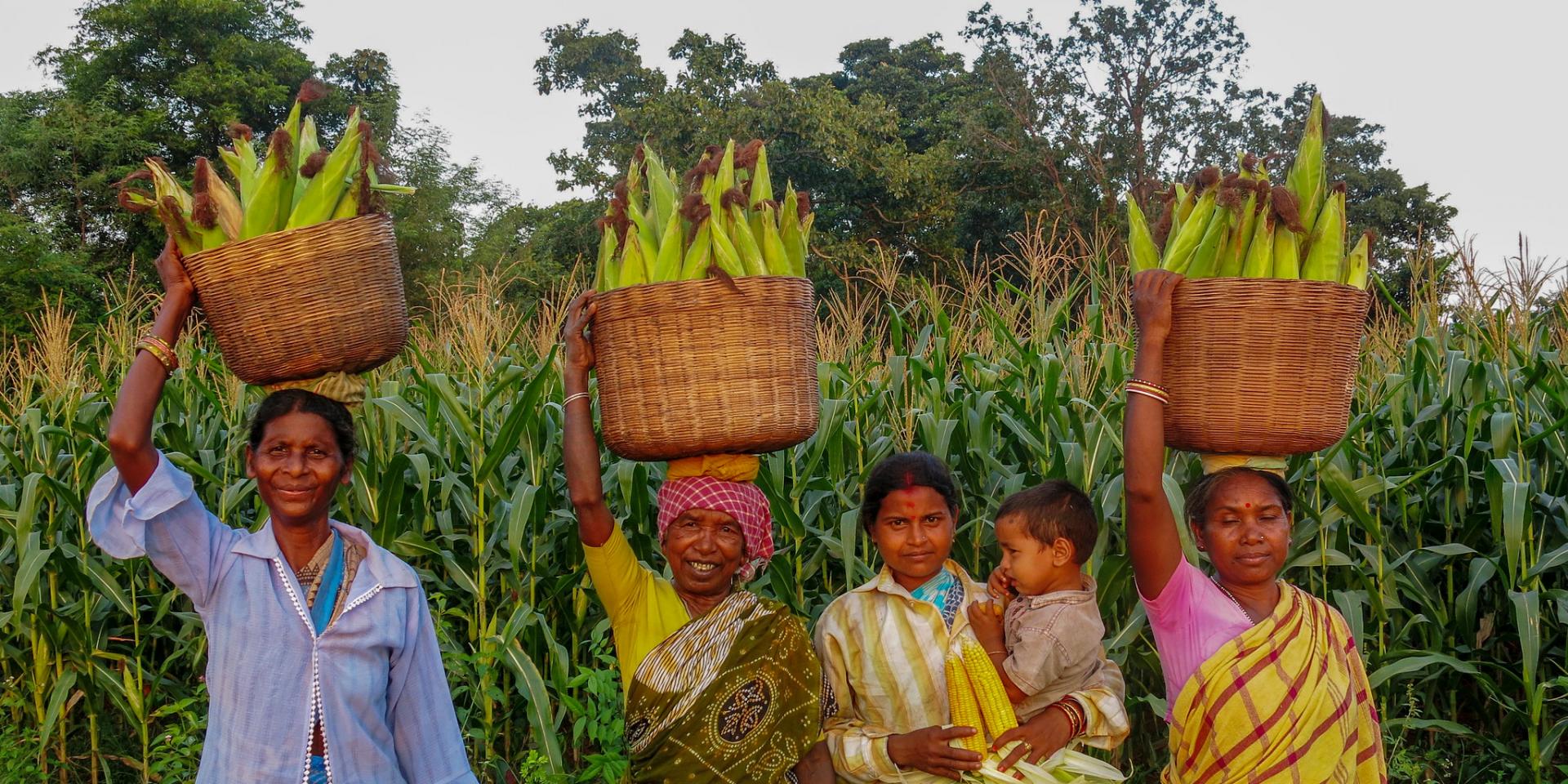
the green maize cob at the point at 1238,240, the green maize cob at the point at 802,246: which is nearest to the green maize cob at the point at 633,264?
the green maize cob at the point at 802,246

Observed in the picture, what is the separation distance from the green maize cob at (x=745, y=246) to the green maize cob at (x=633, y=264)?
212mm

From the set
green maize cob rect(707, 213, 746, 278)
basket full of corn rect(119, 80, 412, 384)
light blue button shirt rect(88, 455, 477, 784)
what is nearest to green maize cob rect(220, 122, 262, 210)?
basket full of corn rect(119, 80, 412, 384)

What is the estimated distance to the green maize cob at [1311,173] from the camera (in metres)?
2.58

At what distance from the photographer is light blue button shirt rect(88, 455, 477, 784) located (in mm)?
2195

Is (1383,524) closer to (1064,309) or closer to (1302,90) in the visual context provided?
(1064,309)

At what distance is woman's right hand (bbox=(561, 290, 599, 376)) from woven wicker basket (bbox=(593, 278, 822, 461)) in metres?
0.09

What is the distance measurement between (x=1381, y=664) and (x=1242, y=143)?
1979 centimetres

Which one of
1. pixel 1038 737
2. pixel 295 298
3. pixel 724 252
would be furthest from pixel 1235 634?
pixel 295 298

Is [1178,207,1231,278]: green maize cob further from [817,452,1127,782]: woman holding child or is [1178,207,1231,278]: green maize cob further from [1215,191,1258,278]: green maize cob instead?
[817,452,1127,782]: woman holding child

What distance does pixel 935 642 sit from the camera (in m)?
2.64

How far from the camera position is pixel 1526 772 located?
149 inches

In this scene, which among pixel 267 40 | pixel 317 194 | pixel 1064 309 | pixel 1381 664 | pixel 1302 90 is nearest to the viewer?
pixel 317 194

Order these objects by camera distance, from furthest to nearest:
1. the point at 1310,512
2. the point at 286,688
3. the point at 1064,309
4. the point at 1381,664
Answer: the point at 1064,309
the point at 1381,664
the point at 1310,512
the point at 286,688

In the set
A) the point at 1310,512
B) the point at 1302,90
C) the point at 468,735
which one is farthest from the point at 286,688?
the point at 1302,90
